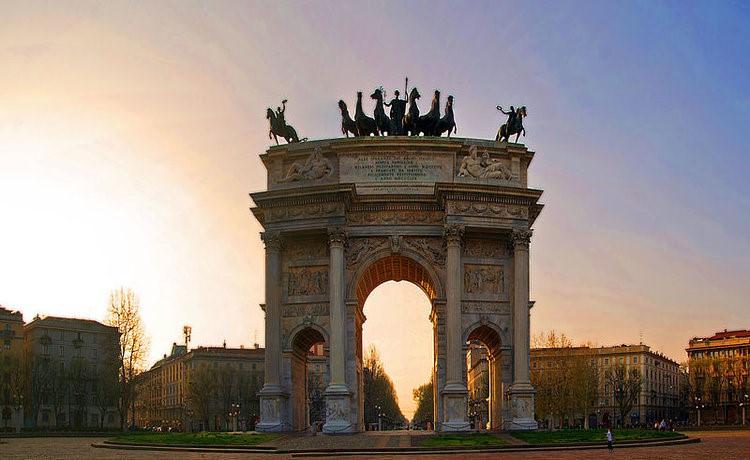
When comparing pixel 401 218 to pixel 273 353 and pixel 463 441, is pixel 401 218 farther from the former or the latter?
pixel 463 441

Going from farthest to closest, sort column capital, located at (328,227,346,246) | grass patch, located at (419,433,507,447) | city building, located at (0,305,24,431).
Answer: city building, located at (0,305,24,431) < column capital, located at (328,227,346,246) < grass patch, located at (419,433,507,447)

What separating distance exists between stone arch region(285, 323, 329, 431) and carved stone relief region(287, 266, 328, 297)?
1.82 m

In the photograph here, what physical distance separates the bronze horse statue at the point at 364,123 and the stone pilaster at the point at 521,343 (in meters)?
9.57

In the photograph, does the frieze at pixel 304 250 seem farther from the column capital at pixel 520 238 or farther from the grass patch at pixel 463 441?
the grass patch at pixel 463 441

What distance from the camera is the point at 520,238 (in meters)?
46.0

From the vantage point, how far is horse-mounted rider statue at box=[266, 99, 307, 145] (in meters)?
49.1

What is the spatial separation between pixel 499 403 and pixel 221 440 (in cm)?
1597

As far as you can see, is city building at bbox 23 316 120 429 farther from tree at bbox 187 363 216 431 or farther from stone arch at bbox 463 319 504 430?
stone arch at bbox 463 319 504 430

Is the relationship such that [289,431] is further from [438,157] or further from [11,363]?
[11,363]

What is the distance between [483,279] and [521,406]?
6.86m

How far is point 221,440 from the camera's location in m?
38.7

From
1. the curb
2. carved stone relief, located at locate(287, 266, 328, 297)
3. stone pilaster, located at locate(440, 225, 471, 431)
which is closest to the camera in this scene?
the curb

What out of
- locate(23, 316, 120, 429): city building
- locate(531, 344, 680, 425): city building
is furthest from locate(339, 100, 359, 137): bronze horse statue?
locate(531, 344, 680, 425): city building

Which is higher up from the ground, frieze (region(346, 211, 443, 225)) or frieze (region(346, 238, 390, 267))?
frieze (region(346, 211, 443, 225))
